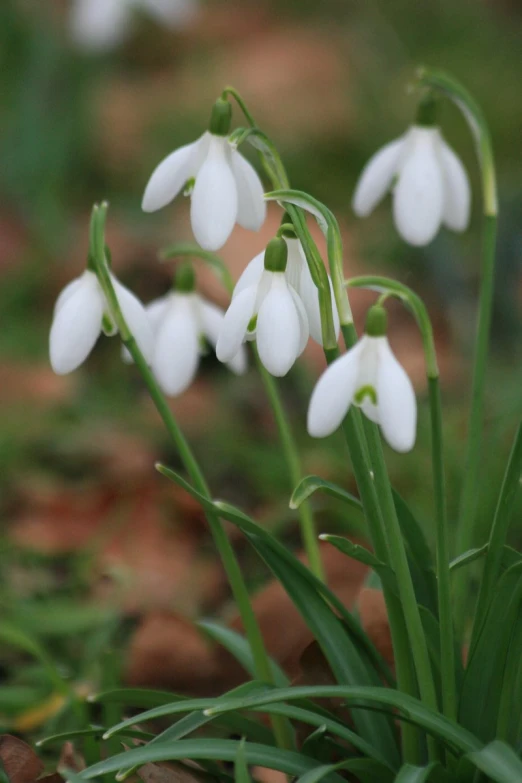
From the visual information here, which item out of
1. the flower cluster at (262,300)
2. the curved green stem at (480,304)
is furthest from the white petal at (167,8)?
the curved green stem at (480,304)

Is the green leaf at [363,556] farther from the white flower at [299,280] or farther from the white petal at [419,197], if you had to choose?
the white petal at [419,197]

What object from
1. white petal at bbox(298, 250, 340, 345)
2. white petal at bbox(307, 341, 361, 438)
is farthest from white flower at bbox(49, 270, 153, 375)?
white petal at bbox(307, 341, 361, 438)

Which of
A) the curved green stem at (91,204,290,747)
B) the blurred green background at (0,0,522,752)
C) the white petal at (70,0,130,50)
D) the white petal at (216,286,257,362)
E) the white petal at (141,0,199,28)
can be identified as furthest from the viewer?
the white petal at (141,0,199,28)

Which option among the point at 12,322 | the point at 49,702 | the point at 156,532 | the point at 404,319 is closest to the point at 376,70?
the point at 404,319

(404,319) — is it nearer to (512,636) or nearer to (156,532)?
(156,532)

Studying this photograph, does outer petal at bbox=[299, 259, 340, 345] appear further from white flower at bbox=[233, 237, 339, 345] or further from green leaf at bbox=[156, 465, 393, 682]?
green leaf at bbox=[156, 465, 393, 682]

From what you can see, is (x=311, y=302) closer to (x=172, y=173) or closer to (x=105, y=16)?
(x=172, y=173)
